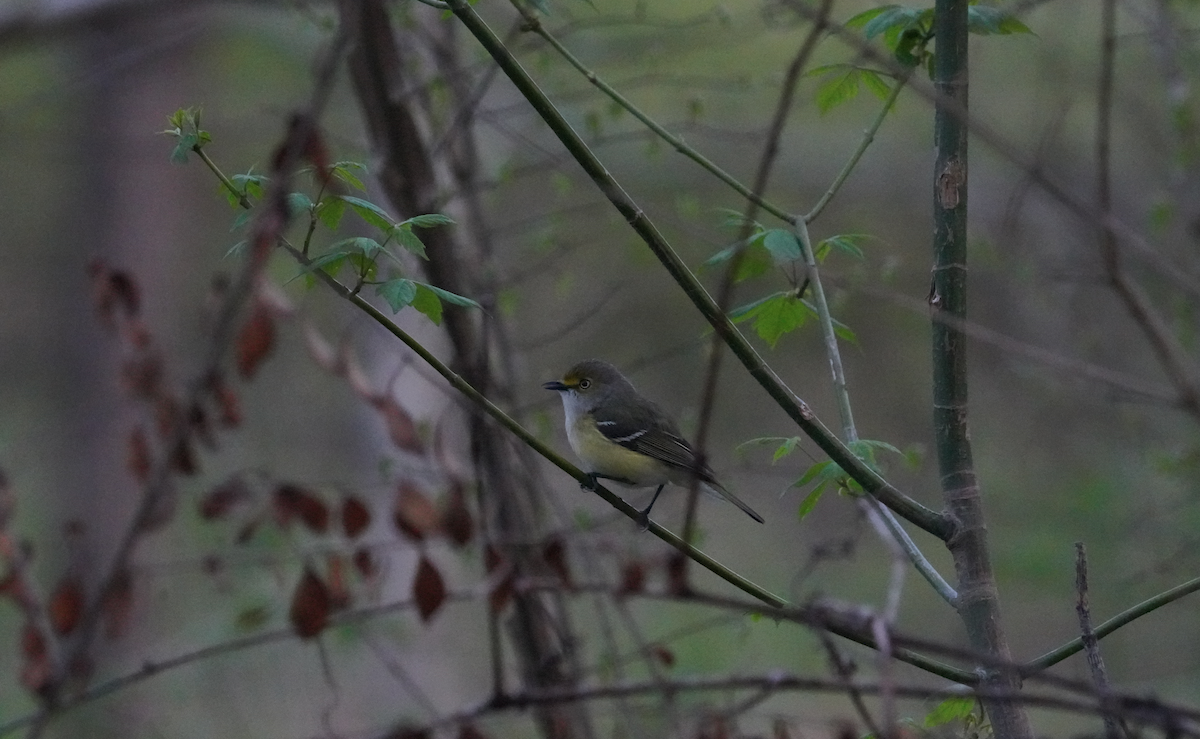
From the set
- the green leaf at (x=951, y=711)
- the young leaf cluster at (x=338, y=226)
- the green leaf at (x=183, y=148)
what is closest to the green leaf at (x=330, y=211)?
the young leaf cluster at (x=338, y=226)

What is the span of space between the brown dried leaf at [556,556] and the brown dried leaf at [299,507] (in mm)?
539

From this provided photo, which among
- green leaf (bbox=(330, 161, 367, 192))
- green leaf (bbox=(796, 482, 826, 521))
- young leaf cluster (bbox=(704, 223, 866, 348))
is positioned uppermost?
green leaf (bbox=(330, 161, 367, 192))

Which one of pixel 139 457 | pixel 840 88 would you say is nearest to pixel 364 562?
pixel 139 457

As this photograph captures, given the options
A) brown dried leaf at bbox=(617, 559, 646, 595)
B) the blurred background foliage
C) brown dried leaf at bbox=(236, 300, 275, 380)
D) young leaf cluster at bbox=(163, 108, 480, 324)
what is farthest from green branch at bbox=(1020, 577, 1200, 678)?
the blurred background foliage

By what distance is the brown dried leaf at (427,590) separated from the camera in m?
2.27

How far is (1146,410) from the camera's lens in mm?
7371

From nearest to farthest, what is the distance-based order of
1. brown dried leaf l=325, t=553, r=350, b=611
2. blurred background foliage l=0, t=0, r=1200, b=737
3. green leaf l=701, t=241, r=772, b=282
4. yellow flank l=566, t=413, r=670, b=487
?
green leaf l=701, t=241, r=772, b=282, brown dried leaf l=325, t=553, r=350, b=611, yellow flank l=566, t=413, r=670, b=487, blurred background foliage l=0, t=0, r=1200, b=737

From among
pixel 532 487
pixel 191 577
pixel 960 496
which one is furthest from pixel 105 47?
pixel 960 496

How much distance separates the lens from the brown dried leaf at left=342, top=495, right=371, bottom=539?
2.57 metres

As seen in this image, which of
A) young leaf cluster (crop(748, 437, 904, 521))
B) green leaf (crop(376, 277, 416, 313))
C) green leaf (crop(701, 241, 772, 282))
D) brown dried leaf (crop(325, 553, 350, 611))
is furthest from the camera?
brown dried leaf (crop(325, 553, 350, 611))

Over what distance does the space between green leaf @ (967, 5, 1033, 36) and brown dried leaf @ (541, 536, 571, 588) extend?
1282mm

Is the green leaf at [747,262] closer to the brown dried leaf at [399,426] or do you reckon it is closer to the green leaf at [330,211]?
the green leaf at [330,211]

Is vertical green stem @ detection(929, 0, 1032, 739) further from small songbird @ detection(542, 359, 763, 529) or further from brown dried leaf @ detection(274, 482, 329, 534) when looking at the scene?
small songbird @ detection(542, 359, 763, 529)

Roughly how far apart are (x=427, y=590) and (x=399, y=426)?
0.60m
